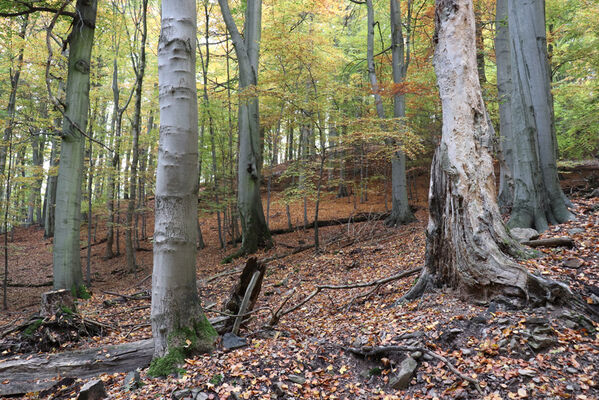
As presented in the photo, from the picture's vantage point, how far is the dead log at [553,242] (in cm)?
377

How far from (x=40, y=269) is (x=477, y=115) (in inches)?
644

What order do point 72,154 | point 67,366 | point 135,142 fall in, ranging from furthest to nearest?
point 135,142
point 72,154
point 67,366

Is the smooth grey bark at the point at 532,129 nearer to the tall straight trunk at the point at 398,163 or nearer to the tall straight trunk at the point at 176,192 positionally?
the tall straight trunk at the point at 398,163

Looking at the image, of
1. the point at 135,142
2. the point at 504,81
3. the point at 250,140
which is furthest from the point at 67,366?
the point at 504,81

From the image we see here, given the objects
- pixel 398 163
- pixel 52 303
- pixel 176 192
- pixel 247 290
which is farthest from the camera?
pixel 398 163

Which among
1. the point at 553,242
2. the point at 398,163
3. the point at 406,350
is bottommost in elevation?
the point at 406,350

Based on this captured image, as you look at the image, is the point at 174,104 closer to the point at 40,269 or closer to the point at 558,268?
the point at 558,268

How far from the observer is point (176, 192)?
2.83m

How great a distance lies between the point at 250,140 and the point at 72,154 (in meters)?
4.67

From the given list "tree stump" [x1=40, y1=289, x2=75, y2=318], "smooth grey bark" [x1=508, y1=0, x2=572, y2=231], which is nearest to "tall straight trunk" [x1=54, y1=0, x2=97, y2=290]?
"tree stump" [x1=40, y1=289, x2=75, y2=318]

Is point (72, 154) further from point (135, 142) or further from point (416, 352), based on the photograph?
point (416, 352)

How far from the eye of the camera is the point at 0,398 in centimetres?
293

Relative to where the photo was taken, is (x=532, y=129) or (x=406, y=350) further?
(x=532, y=129)

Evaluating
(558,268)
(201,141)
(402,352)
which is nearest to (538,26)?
(558,268)
